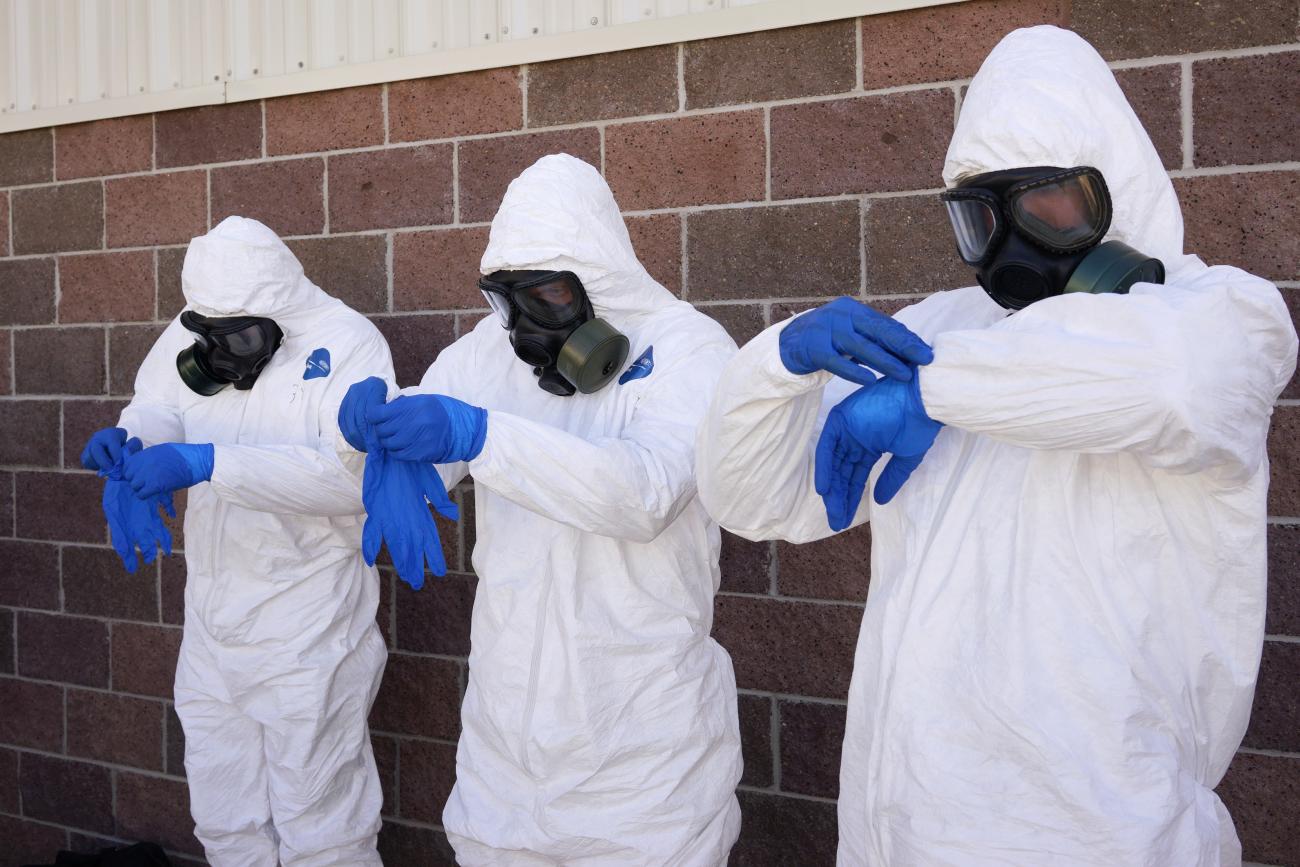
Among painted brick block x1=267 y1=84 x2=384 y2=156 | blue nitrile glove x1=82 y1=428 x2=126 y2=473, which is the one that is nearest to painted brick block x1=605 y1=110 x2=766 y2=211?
painted brick block x1=267 y1=84 x2=384 y2=156

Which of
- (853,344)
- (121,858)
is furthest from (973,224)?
(121,858)

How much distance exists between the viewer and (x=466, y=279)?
9.70ft

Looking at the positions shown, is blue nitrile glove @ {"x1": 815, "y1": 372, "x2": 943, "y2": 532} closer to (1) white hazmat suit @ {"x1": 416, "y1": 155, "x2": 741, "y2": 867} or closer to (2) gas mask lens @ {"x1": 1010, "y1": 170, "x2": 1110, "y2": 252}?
(2) gas mask lens @ {"x1": 1010, "y1": 170, "x2": 1110, "y2": 252}

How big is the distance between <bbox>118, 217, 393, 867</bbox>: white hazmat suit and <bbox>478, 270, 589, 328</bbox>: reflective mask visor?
678mm

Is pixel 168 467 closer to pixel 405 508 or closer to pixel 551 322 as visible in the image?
pixel 405 508

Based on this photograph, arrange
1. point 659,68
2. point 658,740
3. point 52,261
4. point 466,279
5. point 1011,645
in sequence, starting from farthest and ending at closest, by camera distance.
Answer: point 52,261 → point 466,279 → point 659,68 → point 658,740 → point 1011,645

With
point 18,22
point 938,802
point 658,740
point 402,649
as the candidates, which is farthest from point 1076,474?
point 18,22

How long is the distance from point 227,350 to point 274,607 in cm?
55

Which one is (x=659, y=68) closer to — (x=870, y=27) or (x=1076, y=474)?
(x=870, y=27)

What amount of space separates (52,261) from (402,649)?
1622 mm

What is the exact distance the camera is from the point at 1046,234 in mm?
1318

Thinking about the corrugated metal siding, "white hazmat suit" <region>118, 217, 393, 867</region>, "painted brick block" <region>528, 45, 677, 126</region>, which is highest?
the corrugated metal siding

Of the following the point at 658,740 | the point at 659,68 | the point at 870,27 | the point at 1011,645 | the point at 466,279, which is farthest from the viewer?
the point at 466,279

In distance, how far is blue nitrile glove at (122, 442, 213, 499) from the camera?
7.43 ft
